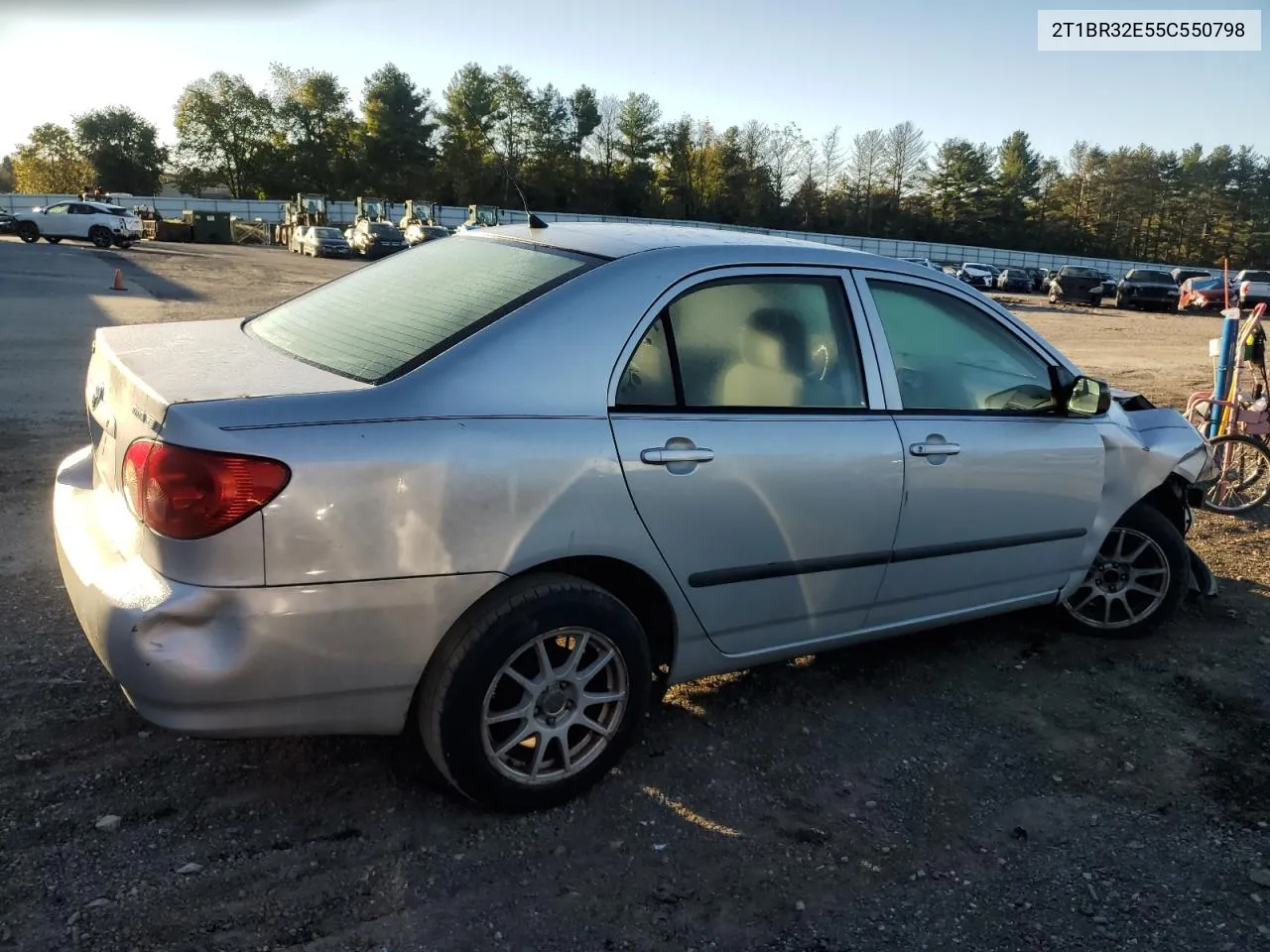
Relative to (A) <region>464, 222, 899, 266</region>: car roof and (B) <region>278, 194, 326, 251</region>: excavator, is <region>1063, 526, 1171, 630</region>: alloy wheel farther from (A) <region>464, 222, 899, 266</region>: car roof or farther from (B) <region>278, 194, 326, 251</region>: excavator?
(B) <region>278, 194, 326, 251</region>: excavator

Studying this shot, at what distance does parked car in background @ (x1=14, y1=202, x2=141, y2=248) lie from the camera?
36.1 metres

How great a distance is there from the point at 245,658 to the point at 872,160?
101m

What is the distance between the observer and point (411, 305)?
306 centimetres

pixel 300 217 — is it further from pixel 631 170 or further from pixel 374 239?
pixel 631 170

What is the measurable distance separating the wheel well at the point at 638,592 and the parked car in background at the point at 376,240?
37593 mm

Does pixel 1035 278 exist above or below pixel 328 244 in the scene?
below

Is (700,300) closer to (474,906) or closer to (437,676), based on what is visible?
(437,676)

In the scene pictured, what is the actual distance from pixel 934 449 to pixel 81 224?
138 feet

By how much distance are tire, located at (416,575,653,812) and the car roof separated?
114cm

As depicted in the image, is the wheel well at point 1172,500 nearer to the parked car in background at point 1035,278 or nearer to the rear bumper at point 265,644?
the rear bumper at point 265,644

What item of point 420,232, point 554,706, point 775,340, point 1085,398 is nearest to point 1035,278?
point 420,232

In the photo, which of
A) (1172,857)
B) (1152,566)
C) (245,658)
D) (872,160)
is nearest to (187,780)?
(245,658)

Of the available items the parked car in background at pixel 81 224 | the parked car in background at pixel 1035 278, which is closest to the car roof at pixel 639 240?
the parked car in background at pixel 81 224

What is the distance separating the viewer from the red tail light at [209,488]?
226 centimetres
